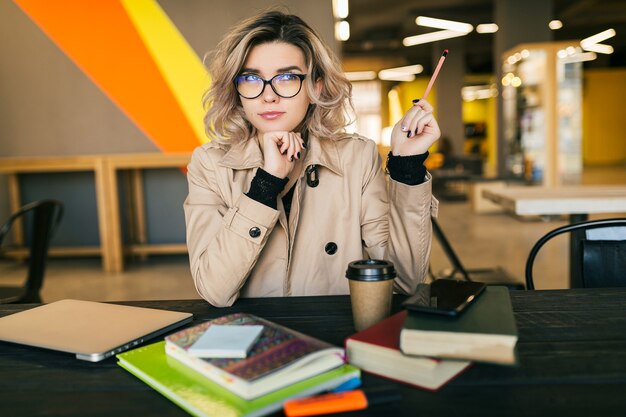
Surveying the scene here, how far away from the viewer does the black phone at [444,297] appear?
75cm

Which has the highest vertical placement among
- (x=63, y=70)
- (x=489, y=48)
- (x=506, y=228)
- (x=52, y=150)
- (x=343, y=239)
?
(x=489, y=48)

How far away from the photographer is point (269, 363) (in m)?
0.68

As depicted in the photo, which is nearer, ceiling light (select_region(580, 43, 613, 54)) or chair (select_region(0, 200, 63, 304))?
chair (select_region(0, 200, 63, 304))

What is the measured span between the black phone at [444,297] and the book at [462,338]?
0.01 m

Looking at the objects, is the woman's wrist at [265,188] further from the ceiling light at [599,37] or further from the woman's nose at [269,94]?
the ceiling light at [599,37]

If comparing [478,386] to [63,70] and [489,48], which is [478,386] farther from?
[489,48]

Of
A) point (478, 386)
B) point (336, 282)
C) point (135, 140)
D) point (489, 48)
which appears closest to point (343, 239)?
point (336, 282)

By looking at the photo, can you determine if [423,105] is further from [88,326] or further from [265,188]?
[88,326]

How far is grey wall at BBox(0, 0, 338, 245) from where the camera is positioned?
498 cm

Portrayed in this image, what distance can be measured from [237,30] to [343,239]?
596 millimetres

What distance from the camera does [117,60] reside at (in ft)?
16.2

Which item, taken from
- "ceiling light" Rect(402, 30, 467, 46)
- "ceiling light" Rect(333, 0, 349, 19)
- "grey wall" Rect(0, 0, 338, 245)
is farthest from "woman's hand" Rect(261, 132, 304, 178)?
"ceiling light" Rect(402, 30, 467, 46)

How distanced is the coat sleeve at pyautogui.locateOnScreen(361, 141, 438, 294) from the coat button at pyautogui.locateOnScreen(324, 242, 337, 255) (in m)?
0.10

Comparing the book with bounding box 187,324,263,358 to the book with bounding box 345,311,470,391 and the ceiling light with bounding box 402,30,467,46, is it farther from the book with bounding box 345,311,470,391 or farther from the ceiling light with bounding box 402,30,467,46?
the ceiling light with bounding box 402,30,467,46
